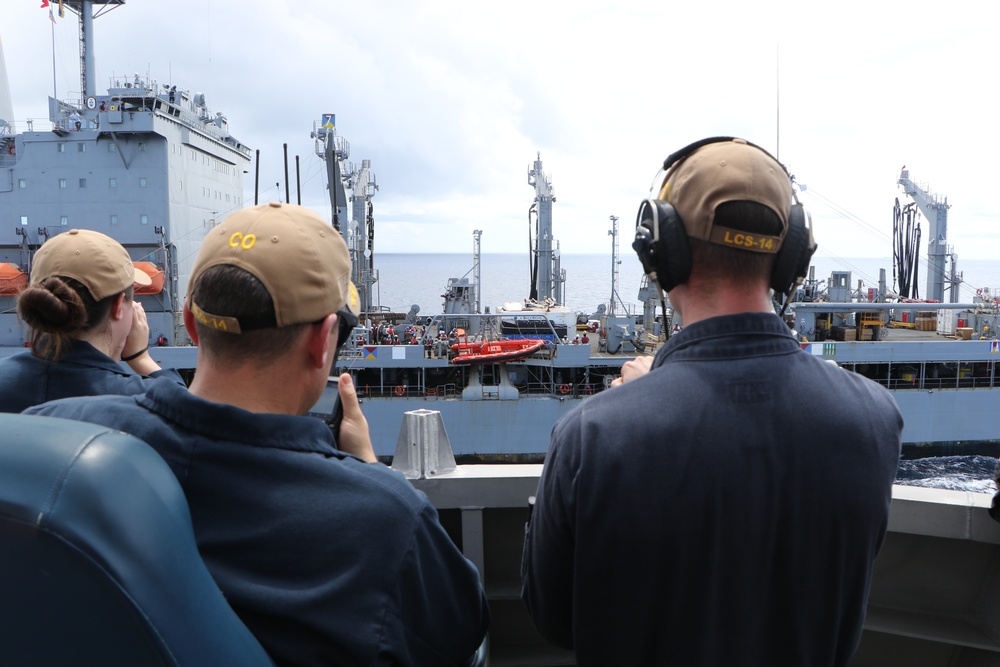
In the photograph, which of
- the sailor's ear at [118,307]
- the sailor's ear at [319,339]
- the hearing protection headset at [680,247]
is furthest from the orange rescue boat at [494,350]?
the sailor's ear at [319,339]

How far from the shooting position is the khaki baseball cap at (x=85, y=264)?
1917mm

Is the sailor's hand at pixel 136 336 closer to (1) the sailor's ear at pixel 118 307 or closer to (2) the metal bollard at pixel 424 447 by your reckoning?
(1) the sailor's ear at pixel 118 307

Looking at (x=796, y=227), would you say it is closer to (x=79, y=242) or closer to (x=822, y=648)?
(x=822, y=648)

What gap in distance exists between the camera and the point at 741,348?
3.81 feet

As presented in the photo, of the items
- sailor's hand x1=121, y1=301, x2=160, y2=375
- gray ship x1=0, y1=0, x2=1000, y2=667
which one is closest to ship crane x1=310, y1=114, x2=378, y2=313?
gray ship x1=0, y1=0, x2=1000, y2=667

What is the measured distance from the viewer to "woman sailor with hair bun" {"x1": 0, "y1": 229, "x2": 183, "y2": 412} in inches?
74.0

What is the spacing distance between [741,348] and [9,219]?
24608 mm

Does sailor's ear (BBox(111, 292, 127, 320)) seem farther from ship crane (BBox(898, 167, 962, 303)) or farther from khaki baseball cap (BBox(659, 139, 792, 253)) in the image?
ship crane (BBox(898, 167, 962, 303))

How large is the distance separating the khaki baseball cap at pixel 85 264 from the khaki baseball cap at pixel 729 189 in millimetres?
1509

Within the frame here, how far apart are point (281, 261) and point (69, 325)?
119 centimetres

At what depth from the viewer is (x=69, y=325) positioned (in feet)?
6.34

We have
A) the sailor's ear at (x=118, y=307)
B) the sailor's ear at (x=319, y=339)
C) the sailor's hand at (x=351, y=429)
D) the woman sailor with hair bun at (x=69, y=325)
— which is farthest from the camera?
the sailor's ear at (x=118, y=307)

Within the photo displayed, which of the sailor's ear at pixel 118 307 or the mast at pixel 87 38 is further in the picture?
the mast at pixel 87 38

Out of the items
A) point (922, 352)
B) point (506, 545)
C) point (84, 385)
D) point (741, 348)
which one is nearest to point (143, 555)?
point (741, 348)
